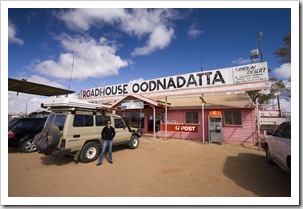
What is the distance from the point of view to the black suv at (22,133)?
7.73 metres

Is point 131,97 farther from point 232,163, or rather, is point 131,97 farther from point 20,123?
point 232,163

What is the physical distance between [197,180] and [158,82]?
339 inches

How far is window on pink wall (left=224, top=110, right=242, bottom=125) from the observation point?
35.0 ft

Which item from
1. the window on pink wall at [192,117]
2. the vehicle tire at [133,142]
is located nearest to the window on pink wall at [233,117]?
the window on pink wall at [192,117]

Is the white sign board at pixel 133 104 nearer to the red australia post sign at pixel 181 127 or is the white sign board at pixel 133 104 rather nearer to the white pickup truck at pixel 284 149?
the red australia post sign at pixel 181 127

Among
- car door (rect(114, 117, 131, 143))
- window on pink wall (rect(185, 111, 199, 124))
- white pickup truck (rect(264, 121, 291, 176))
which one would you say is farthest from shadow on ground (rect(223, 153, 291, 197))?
window on pink wall (rect(185, 111, 199, 124))

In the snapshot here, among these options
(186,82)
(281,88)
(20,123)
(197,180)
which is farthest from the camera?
(281,88)

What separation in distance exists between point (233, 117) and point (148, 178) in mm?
8663

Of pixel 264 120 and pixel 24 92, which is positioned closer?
pixel 24 92

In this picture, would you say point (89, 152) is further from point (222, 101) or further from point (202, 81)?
point (222, 101)

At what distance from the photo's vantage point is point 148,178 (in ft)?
15.4

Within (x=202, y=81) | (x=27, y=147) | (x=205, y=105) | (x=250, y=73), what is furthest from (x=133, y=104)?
(x=250, y=73)
